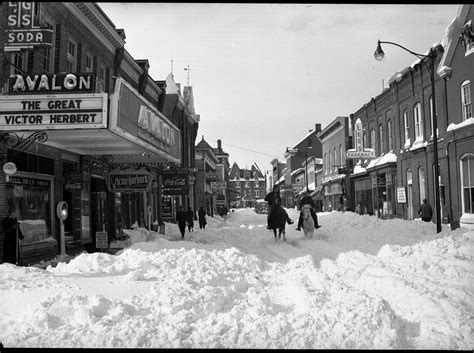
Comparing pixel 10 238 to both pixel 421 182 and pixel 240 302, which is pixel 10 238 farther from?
pixel 421 182

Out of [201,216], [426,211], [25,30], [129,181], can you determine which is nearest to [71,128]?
[25,30]

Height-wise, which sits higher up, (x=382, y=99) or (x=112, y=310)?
(x=382, y=99)

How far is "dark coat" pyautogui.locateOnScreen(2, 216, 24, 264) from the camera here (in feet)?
36.8

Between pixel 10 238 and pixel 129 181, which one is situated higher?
pixel 129 181

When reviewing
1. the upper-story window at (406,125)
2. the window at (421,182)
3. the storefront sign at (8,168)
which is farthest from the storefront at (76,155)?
the upper-story window at (406,125)

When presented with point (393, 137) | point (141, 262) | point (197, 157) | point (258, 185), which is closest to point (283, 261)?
point (141, 262)

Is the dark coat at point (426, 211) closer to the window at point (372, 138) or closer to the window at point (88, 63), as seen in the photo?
the window at point (88, 63)

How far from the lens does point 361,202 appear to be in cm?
4034

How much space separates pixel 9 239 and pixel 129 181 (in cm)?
702

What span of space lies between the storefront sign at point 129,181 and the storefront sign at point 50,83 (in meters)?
7.61

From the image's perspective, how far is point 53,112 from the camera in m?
10.2

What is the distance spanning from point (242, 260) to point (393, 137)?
25.0 meters

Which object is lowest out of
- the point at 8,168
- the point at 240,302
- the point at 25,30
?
the point at 240,302

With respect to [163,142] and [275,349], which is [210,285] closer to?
[275,349]
